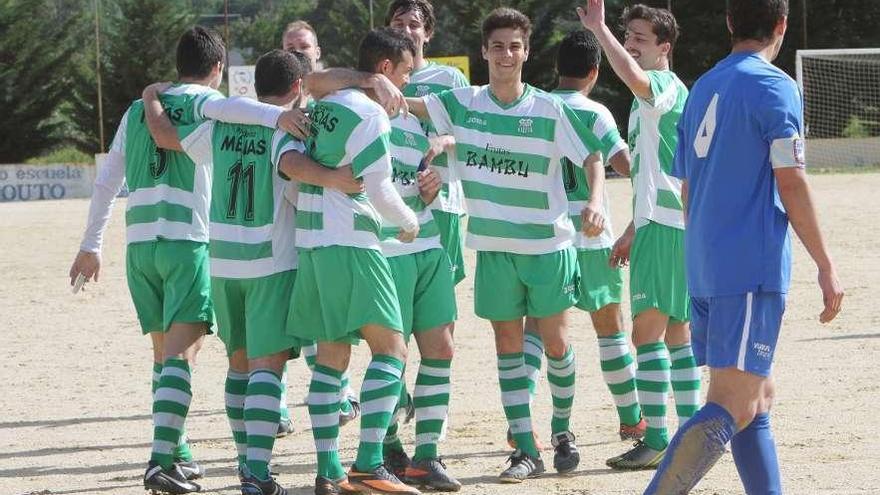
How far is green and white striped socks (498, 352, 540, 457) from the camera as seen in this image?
6734 mm

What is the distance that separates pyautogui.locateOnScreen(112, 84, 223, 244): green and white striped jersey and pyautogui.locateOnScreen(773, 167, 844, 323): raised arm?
3.08 metres

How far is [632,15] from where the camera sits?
7129 millimetres

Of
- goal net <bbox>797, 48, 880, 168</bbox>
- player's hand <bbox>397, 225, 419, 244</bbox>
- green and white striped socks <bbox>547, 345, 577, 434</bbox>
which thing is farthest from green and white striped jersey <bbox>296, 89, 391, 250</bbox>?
goal net <bbox>797, 48, 880, 168</bbox>

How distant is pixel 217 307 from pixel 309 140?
36.6 inches

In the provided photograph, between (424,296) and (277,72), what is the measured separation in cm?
126

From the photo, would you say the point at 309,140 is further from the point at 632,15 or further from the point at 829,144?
the point at 829,144

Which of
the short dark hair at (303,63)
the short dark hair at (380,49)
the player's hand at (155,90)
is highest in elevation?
the short dark hair at (380,49)

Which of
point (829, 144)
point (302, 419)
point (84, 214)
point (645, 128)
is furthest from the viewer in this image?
point (829, 144)

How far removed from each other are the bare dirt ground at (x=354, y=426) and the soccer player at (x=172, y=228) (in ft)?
2.04

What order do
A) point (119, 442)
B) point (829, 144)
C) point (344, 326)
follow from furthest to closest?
1. point (829, 144)
2. point (119, 442)
3. point (344, 326)

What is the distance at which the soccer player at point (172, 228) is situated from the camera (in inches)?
260

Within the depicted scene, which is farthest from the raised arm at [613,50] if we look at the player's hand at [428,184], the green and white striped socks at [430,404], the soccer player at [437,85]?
the green and white striped socks at [430,404]

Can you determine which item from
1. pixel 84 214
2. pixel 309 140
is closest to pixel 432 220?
pixel 309 140

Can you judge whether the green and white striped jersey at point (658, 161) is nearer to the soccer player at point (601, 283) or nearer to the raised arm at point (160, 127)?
the soccer player at point (601, 283)
